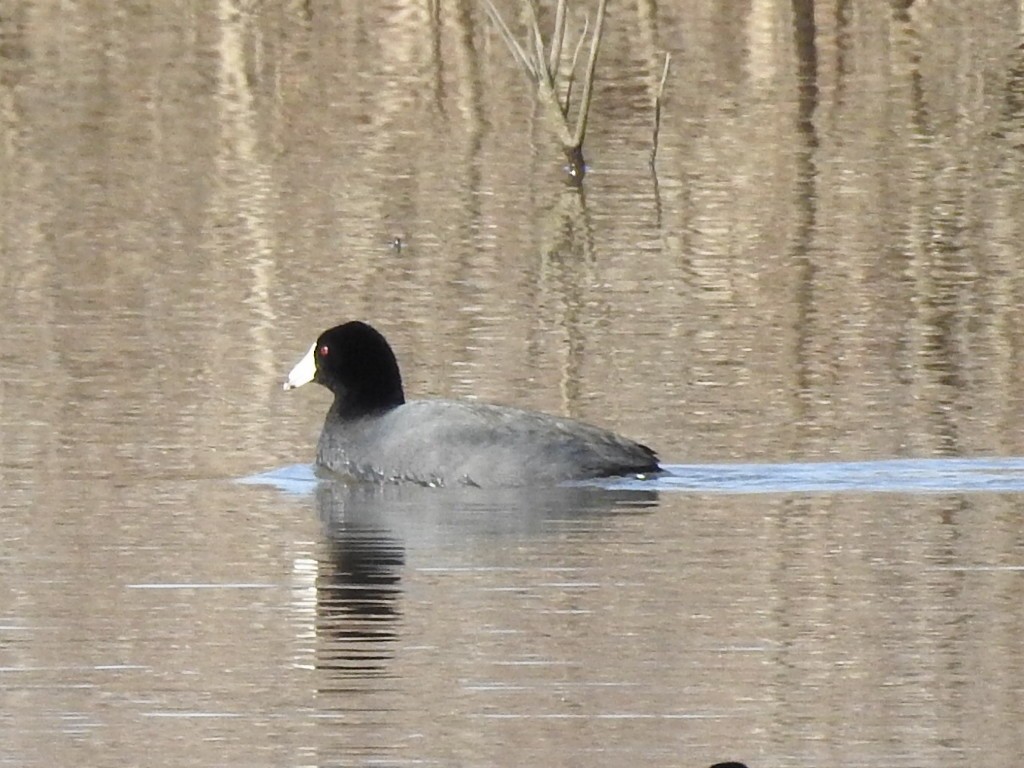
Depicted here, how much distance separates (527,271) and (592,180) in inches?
Answer: 164

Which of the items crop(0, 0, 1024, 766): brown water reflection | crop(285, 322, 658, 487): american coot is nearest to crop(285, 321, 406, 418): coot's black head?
crop(285, 322, 658, 487): american coot

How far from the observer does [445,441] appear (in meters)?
10.3

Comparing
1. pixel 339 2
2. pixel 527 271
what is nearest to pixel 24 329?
pixel 527 271

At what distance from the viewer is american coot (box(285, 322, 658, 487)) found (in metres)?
10.1

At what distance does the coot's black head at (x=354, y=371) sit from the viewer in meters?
10.9

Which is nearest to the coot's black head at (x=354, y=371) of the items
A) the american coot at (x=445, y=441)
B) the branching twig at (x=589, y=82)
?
the american coot at (x=445, y=441)

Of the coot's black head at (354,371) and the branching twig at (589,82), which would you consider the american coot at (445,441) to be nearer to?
the coot's black head at (354,371)

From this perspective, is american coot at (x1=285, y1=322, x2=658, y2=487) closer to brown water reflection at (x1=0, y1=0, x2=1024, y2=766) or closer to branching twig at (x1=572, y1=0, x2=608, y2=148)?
brown water reflection at (x1=0, y1=0, x2=1024, y2=766)

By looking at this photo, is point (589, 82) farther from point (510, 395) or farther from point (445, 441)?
point (445, 441)

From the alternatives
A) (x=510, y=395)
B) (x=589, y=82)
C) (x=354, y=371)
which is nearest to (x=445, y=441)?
(x=354, y=371)

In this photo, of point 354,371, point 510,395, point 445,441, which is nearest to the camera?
point 445,441

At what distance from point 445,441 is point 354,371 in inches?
30.2

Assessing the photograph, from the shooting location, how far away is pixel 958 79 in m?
24.0

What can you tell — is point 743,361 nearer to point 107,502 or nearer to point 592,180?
point 107,502
